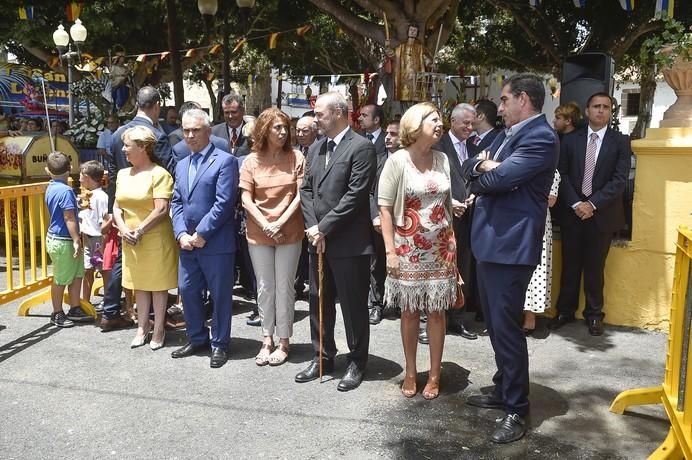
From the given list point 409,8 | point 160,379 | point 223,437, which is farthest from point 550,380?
point 409,8

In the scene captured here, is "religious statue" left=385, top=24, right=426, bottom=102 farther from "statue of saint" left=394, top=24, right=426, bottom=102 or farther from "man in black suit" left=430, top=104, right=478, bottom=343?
"man in black suit" left=430, top=104, right=478, bottom=343

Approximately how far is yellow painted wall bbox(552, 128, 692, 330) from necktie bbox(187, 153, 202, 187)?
12.0 ft

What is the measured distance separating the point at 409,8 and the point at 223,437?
7.87 m

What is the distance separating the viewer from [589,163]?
5.63m

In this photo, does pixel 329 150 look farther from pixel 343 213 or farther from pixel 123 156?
pixel 123 156

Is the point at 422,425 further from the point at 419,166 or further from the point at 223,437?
the point at 419,166

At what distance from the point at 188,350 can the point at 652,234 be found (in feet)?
13.2

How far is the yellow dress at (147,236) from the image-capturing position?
5086 mm

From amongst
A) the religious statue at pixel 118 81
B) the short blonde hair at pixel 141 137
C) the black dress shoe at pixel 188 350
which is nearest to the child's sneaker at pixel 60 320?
the black dress shoe at pixel 188 350

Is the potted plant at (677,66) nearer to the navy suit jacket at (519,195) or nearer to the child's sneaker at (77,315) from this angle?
the navy suit jacket at (519,195)

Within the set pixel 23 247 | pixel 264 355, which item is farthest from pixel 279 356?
pixel 23 247

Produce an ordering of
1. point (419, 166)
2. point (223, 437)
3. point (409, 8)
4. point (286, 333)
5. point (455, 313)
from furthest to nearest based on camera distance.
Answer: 1. point (409, 8)
2. point (455, 313)
3. point (286, 333)
4. point (419, 166)
5. point (223, 437)

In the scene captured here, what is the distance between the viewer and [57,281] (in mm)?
5777

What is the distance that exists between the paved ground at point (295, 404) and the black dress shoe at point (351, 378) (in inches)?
2.6
